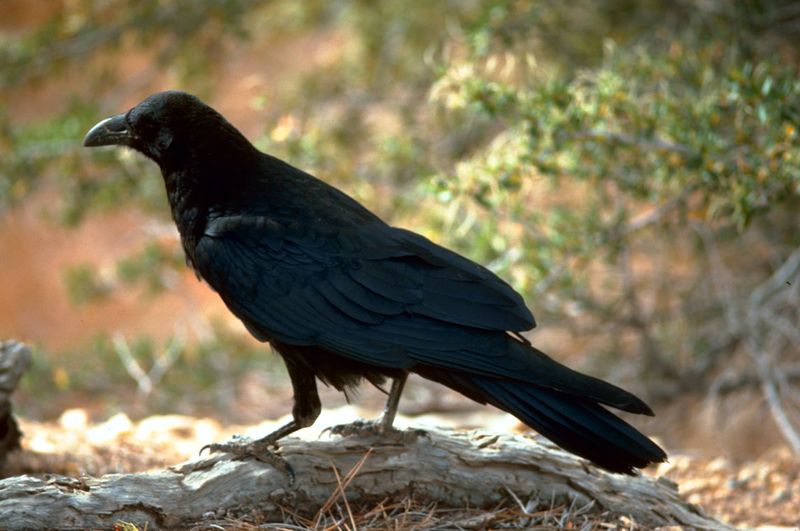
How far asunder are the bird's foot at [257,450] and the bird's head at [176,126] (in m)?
1.12

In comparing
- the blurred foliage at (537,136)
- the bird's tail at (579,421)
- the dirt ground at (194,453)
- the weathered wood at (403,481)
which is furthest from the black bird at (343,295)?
the blurred foliage at (537,136)

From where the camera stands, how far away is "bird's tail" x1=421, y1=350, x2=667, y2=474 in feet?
9.71

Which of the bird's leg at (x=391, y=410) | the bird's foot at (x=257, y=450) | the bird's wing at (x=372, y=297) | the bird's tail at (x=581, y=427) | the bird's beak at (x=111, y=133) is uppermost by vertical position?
the bird's beak at (x=111, y=133)

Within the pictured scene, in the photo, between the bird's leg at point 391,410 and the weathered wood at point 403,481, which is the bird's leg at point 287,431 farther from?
the bird's leg at point 391,410

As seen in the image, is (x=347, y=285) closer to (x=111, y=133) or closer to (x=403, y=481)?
(x=403, y=481)

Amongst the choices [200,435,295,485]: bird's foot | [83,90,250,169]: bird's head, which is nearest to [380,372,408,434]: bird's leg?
[200,435,295,485]: bird's foot

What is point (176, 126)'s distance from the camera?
3.75 metres

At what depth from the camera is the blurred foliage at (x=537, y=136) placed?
4230mm

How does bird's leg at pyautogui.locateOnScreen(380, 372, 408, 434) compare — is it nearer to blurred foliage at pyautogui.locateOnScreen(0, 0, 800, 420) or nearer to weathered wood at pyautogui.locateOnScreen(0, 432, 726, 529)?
weathered wood at pyautogui.locateOnScreen(0, 432, 726, 529)

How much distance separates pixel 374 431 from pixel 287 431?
0.31m

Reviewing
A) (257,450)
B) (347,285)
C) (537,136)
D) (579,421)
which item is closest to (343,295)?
(347,285)

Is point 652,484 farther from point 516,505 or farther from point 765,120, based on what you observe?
point 765,120

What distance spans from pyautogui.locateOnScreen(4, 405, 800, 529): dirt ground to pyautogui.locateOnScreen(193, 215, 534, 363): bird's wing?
0.51 metres

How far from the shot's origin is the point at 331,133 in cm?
674
